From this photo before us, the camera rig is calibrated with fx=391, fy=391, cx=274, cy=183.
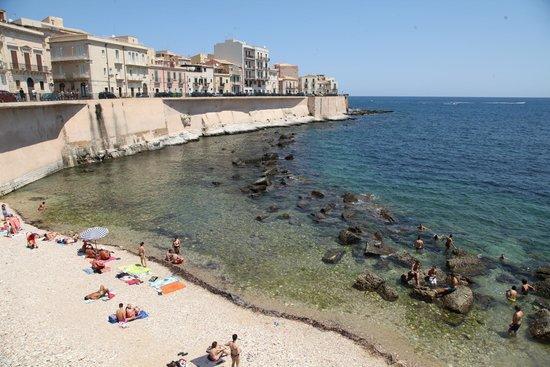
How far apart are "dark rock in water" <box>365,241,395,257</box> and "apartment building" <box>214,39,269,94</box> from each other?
8254cm

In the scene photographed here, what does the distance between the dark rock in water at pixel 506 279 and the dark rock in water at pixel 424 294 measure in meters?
4.17

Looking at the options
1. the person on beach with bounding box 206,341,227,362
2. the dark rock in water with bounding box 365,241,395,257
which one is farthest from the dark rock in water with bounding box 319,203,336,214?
the person on beach with bounding box 206,341,227,362

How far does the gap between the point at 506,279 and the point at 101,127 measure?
42.1 m

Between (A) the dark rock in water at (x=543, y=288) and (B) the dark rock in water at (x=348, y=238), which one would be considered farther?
(B) the dark rock in water at (x=348, y=238)

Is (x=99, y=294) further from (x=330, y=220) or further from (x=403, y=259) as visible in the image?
(x=330, y=220)

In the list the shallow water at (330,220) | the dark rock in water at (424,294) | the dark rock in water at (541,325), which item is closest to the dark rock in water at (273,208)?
the shallow water at (330,220)

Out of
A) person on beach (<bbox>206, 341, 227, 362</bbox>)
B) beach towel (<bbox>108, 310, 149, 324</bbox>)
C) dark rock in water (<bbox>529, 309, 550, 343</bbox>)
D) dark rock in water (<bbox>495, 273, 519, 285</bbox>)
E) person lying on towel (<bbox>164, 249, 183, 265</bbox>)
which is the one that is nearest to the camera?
person on beach (<bbox>206, 341, 227, 362</bbox>)

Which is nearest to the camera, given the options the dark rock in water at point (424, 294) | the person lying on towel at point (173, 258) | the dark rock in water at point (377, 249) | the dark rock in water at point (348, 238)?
the dark rock in water at point (424, 294)

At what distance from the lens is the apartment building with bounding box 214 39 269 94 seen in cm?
10300

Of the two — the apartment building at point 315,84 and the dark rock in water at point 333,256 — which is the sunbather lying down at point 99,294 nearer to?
the dark rock in water at point 333,256

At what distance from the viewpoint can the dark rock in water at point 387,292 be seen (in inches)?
668

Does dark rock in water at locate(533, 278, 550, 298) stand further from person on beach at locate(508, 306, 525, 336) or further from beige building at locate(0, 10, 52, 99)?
beige building at locate(0, 10, 52, 99)

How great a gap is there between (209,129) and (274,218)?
139 feet

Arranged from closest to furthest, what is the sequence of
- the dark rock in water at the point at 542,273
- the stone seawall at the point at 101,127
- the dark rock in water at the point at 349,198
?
the dark rock in water at the point at 542,273 → the dark rock in water at the point at 349,198 → the stone seawall at the point at 101,127
